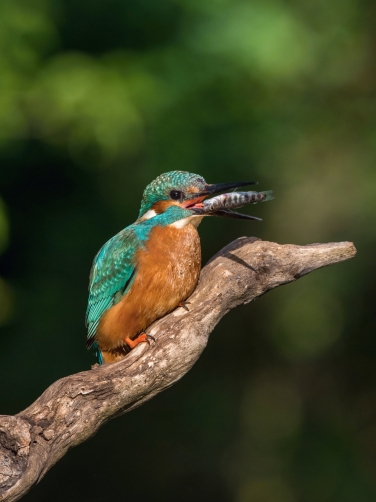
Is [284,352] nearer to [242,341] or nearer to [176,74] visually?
[242,341]

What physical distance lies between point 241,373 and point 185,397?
29.7 inches

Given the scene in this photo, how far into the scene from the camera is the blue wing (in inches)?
151

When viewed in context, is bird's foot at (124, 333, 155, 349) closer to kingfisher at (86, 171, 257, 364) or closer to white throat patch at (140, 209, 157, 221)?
kingfisher at (86, 171, 257, 364)

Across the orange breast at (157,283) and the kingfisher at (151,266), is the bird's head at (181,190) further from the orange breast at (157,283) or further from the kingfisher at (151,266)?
the orange breast at (157,283)

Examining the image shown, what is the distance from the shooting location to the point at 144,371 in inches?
131

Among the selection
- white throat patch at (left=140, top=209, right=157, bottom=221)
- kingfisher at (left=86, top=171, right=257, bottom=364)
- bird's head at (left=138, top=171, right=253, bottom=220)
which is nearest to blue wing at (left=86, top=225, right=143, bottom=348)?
kingfisher at (left=86, top=171, right=257, bottom=364)

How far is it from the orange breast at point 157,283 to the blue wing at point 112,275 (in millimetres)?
58

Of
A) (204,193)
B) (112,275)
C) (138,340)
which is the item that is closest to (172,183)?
(204,193)

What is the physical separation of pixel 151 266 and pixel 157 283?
0.34 ft

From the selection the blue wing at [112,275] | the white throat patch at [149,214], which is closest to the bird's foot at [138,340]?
the blue wing at [112,275]

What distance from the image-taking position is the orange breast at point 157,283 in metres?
3.67

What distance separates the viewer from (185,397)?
7250 mm

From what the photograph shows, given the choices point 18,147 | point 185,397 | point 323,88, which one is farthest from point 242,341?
point 18,147

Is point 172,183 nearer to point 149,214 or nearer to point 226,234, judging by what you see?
point 149,214
